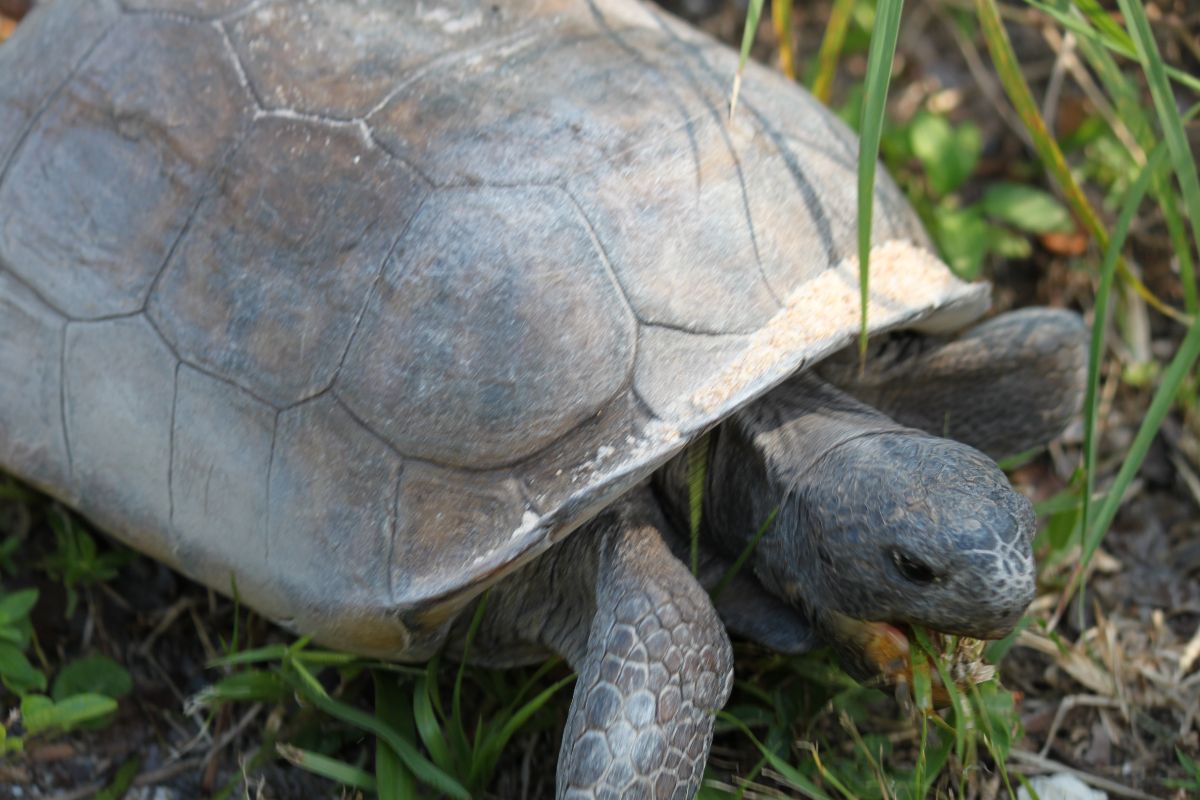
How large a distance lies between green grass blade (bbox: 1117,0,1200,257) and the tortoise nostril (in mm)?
1057

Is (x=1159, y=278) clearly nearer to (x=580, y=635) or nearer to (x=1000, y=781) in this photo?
(x=1000, y=781)

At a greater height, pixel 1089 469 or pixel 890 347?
pixel 890 347

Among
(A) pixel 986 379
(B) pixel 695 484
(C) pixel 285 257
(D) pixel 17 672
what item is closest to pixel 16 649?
(D) pixel 17 672

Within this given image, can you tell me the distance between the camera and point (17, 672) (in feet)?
8.13

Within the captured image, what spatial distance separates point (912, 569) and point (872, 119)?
0.79 m

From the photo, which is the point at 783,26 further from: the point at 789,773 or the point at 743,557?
the point at 789,773

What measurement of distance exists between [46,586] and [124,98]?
3.69ft

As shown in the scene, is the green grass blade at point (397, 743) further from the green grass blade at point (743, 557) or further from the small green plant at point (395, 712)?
the green grass blade at point (743, 557)

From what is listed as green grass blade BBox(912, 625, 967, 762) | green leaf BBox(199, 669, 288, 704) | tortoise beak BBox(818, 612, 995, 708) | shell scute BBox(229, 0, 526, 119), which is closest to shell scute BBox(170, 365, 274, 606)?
green leaf BBox(199, 669, 288, 704)

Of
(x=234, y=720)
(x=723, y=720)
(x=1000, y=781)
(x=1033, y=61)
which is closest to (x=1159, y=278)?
(x=1033, y=61)

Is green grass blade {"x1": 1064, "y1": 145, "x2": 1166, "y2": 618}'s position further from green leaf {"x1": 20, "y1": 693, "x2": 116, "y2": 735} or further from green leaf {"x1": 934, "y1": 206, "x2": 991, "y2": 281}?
green leaf {"x1": 20, "y1": 693, "x2": 116, "y2": 735}

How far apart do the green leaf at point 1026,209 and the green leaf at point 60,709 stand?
2605mm

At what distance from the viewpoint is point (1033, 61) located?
3961mm

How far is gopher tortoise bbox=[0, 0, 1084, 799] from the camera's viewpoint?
6.95 ft
